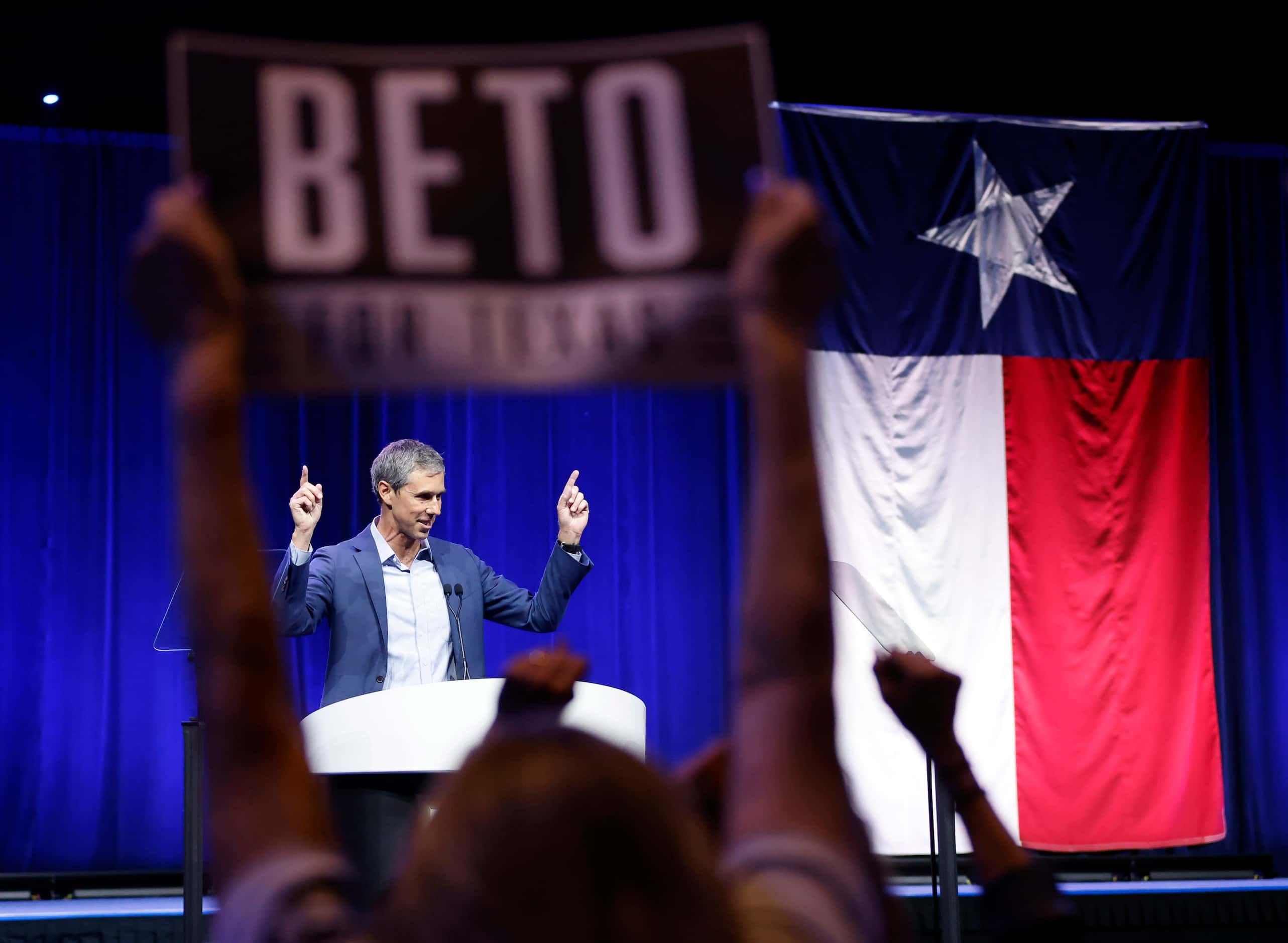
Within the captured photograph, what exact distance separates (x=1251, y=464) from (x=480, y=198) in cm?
524

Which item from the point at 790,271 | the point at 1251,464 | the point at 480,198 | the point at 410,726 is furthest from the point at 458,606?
the point at 1251,464

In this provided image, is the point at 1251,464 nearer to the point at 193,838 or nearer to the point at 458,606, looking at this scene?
the point at 458,606

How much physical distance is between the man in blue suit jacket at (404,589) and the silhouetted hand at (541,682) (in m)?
2.50

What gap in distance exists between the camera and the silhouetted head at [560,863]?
0.36 meters

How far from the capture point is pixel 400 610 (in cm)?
349

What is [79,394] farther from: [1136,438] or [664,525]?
[1136,438]

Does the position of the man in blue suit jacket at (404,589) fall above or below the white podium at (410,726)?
above

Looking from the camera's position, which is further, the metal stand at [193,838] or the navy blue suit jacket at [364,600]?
the navy blue suit jacket at [364,600]

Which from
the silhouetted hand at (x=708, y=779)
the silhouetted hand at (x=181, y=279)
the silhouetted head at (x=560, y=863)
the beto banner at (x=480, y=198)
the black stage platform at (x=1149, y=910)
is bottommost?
the black stage platform at (x=1149, y=910)

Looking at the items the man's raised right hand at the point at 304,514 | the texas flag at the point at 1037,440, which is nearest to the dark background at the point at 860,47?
the texas flag at the point at 1037,440

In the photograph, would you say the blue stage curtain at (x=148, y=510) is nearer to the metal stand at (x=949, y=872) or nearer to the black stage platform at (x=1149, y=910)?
the black stage platform at (x=1149, y=910)

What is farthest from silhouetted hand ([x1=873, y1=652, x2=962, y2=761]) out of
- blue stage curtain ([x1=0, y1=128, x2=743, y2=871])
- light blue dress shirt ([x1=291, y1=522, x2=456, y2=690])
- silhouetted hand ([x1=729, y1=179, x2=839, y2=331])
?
blue stage curtain ([x1=0, y1=128, x2=743, y2=871])

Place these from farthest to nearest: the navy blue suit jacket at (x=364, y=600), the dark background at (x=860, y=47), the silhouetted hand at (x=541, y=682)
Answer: the dark background at (x=860, y=47), the navy blue suit jacket at (x=364, y=600), the silhouetted hand at (x=541, y=682)

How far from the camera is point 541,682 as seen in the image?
2.62 ft
